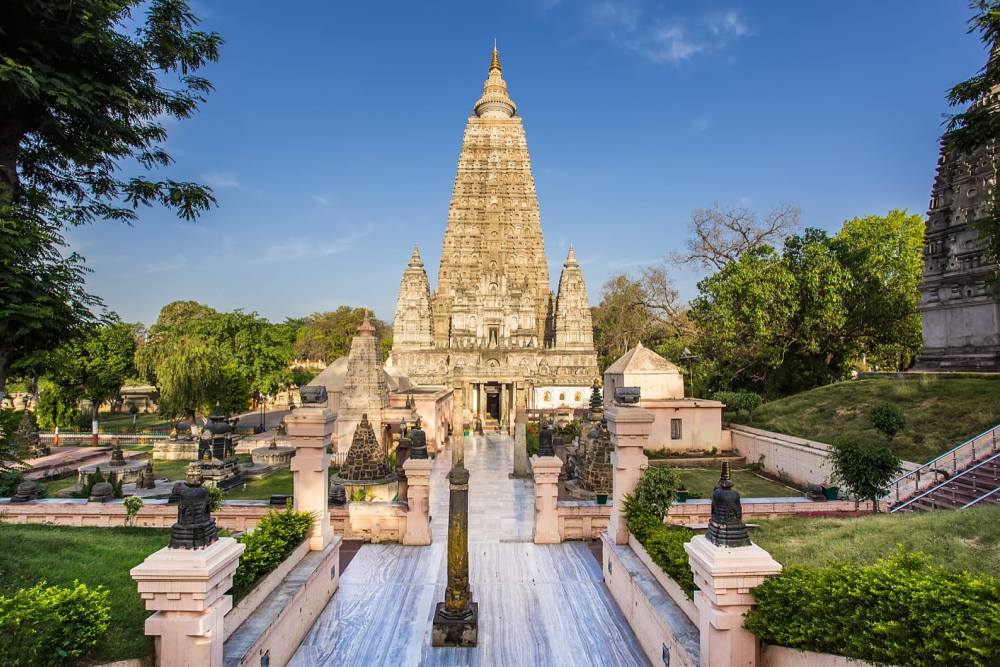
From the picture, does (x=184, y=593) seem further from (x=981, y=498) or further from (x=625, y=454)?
(x=981, y=498)

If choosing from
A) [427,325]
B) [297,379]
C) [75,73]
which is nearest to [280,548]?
[75,73]

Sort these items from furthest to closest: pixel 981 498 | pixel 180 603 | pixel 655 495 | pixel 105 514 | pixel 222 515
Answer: pixel 105 514, pixel 222 515, pixel 981 498, pixel 655 495, pixel 180 603

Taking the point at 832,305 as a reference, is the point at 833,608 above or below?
below

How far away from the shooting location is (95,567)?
6.72 meters

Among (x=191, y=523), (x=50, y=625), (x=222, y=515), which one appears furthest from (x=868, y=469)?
(x=222, y=515)

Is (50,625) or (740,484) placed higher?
(50,625)

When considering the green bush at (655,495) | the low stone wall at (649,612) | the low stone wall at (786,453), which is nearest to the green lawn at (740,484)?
the low stone wall at (786,453)

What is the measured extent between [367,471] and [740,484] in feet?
41.9

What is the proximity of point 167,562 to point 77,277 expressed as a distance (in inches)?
210

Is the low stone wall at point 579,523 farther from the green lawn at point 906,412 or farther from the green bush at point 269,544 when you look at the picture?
the green lawn at point 906,412

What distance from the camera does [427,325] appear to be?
152ft

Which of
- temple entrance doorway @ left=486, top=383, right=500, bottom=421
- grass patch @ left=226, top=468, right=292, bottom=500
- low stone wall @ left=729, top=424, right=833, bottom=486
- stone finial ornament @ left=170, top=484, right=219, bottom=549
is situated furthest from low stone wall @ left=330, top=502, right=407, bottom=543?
temple entrance doorway @ left=486, top=383, right=500, bottom=421

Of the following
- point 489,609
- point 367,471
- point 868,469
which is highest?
point 868,469

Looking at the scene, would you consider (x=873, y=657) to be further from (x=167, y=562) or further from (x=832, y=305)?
(x=832, y=305)
